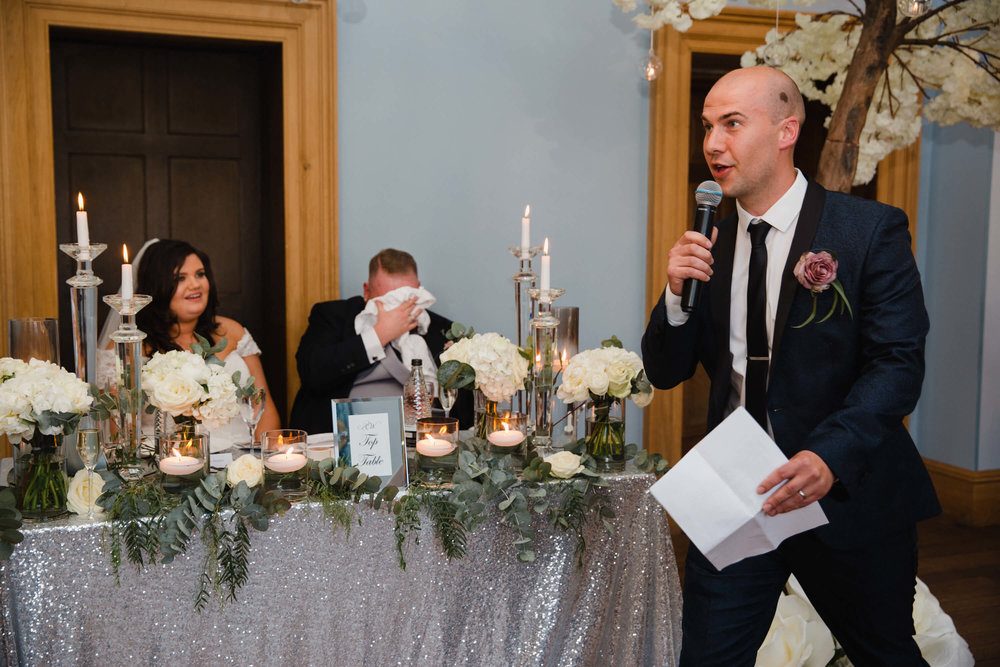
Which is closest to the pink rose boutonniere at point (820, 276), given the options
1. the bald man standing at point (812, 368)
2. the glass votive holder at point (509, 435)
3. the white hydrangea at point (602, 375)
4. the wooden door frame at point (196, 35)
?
the bald man standing at point (812, 368)

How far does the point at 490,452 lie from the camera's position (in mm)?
2158

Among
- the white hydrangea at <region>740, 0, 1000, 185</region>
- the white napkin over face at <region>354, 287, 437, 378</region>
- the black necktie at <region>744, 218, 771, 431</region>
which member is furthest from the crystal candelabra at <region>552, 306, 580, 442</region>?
the white hydrangea at <region>740, 0, 1000, 185</region>

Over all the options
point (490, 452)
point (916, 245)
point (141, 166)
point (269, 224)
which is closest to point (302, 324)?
point (269, 224)

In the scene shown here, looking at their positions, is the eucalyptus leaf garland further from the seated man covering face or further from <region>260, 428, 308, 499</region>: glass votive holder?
the seated man covering face

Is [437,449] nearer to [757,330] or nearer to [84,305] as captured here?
[757,330]

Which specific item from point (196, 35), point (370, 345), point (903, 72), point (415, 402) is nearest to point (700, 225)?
point (415, 402)

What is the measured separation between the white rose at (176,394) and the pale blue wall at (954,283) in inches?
156

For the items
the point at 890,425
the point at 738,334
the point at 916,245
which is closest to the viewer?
the point at 890,425

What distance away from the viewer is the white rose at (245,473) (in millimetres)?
1868

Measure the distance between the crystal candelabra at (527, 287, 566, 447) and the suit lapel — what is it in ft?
1.96

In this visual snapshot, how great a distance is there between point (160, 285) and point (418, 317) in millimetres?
977

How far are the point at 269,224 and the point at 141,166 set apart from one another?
62 centimetres

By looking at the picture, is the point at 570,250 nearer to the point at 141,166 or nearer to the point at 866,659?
the point at 141,166

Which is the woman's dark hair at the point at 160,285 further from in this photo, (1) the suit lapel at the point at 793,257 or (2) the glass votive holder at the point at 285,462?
(1) the suit lapel at the point at 793,257
